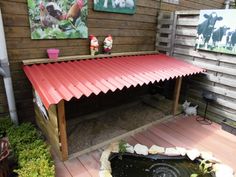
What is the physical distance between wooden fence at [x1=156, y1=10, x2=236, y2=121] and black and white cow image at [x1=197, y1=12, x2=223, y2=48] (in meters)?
0.19

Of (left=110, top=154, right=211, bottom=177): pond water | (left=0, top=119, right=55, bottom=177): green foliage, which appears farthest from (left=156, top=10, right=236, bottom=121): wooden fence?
(left=0, top=119, right=55, bottom=177): green foliage

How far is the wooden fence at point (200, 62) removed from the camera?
4906 millimetres

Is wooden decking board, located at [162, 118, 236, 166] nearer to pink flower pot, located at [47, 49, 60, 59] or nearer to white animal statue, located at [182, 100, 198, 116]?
white animal statue, located at [182, 100, 198, 116]

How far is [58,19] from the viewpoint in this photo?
4312 mm

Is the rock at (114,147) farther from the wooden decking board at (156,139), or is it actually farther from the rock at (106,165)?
the wooden decking board at (156,139)

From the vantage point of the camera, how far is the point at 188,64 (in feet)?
18.4

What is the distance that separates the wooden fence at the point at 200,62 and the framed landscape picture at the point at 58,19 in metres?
2.64

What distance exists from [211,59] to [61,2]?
387cm

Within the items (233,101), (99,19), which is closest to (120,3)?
(99,19)

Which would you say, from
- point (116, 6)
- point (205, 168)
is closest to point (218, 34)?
point (116, 6)

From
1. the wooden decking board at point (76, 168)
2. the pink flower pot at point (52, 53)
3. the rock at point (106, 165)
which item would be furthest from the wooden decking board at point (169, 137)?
the pink flower pot at point (52, 53)

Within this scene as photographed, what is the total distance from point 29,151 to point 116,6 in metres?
3.92

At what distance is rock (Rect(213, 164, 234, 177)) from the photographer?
3.45 meters

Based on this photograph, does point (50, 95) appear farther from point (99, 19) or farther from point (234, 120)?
point (234, 120)
